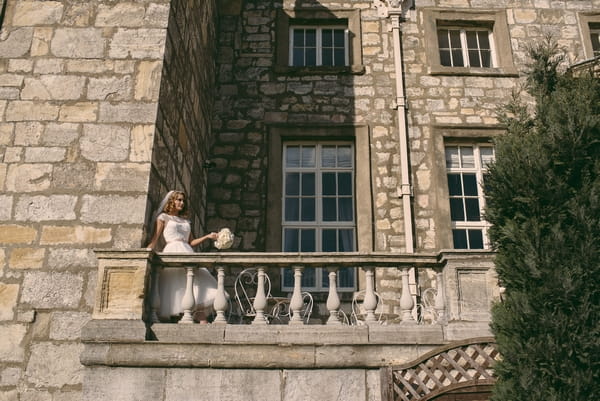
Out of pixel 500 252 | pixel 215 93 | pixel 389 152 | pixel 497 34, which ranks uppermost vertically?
pixel 497 34

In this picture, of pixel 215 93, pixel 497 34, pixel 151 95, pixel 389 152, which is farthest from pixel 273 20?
pixel 151 95

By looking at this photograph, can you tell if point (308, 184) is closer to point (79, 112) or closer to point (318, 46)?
point (318, 46)

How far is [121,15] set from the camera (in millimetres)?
6242

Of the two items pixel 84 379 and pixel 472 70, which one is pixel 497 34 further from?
pixel 84 379

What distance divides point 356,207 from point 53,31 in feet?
14.3

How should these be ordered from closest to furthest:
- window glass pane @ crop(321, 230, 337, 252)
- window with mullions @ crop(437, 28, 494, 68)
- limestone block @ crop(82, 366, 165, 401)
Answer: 1. limestone block @ crop(82, 366, 165, 401)
2. window glass pane @ crop(321, 230, 337, 252)
3. window with mullions @ crop(437, 28, 494, 68)

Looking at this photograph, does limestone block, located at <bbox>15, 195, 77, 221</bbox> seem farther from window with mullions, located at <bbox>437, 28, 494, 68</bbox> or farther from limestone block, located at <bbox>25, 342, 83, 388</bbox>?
window with mullions, located at <bbox>437, 28, 494, 68</bbox>

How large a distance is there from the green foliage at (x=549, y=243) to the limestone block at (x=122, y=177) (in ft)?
9.98

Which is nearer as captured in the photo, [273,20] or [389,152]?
[389,152]

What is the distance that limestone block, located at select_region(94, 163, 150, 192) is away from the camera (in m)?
5.60

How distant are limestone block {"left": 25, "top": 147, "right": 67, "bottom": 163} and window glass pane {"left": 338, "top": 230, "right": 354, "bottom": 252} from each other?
3939mm

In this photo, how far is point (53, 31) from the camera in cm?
618

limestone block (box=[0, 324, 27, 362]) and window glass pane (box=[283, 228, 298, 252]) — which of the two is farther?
window glass pane (box=[283, 228, 298, 252])

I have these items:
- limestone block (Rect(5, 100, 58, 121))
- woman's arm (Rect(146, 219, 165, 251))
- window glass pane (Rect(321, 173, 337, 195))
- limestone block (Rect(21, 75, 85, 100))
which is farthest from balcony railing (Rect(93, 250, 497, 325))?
window glass pane (Rect(321, 173, 337, 195))
